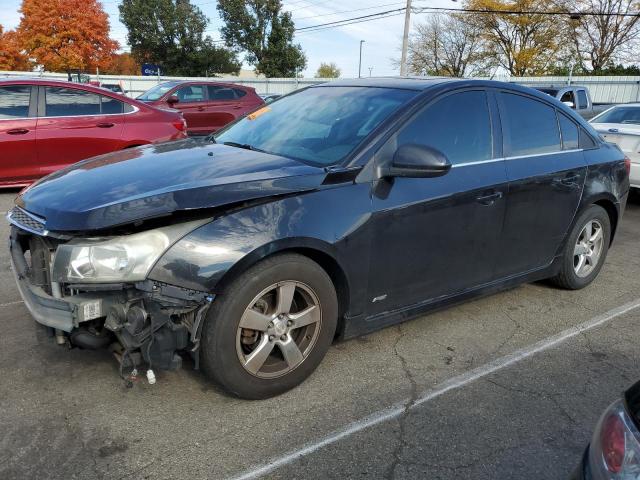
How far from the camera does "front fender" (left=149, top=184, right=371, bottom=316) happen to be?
2463 millimetres

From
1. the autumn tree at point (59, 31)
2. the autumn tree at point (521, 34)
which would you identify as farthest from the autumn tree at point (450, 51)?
the autumn tree at point (59, 31)

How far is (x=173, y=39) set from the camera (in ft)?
169

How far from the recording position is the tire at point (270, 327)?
2562mm

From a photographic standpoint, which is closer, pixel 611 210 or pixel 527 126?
pixel 527 126

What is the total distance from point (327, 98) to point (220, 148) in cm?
86

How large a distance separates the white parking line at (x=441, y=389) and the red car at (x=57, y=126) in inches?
211

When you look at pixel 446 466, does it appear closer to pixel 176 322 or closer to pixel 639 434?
pixel 639 434

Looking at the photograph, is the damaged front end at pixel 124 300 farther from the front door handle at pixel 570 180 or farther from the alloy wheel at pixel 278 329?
the front door handle at pixel 570 180

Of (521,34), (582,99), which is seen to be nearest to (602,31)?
(521,34)

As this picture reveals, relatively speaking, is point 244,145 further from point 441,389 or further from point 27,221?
point 441,389

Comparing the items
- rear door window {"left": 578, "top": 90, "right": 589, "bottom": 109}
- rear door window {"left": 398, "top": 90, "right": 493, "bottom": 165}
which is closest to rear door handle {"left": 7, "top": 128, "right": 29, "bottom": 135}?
rear door window {"left": 398, "top": 90, "right": 493, "bottom": 165}

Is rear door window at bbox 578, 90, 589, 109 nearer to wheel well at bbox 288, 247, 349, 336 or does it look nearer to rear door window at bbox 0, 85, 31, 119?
rear door window at bbox 0, 85, 31, 119

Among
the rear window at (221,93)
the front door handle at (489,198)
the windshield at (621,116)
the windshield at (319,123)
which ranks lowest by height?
the front door handle at (489,198)

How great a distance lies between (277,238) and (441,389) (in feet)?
4.24
